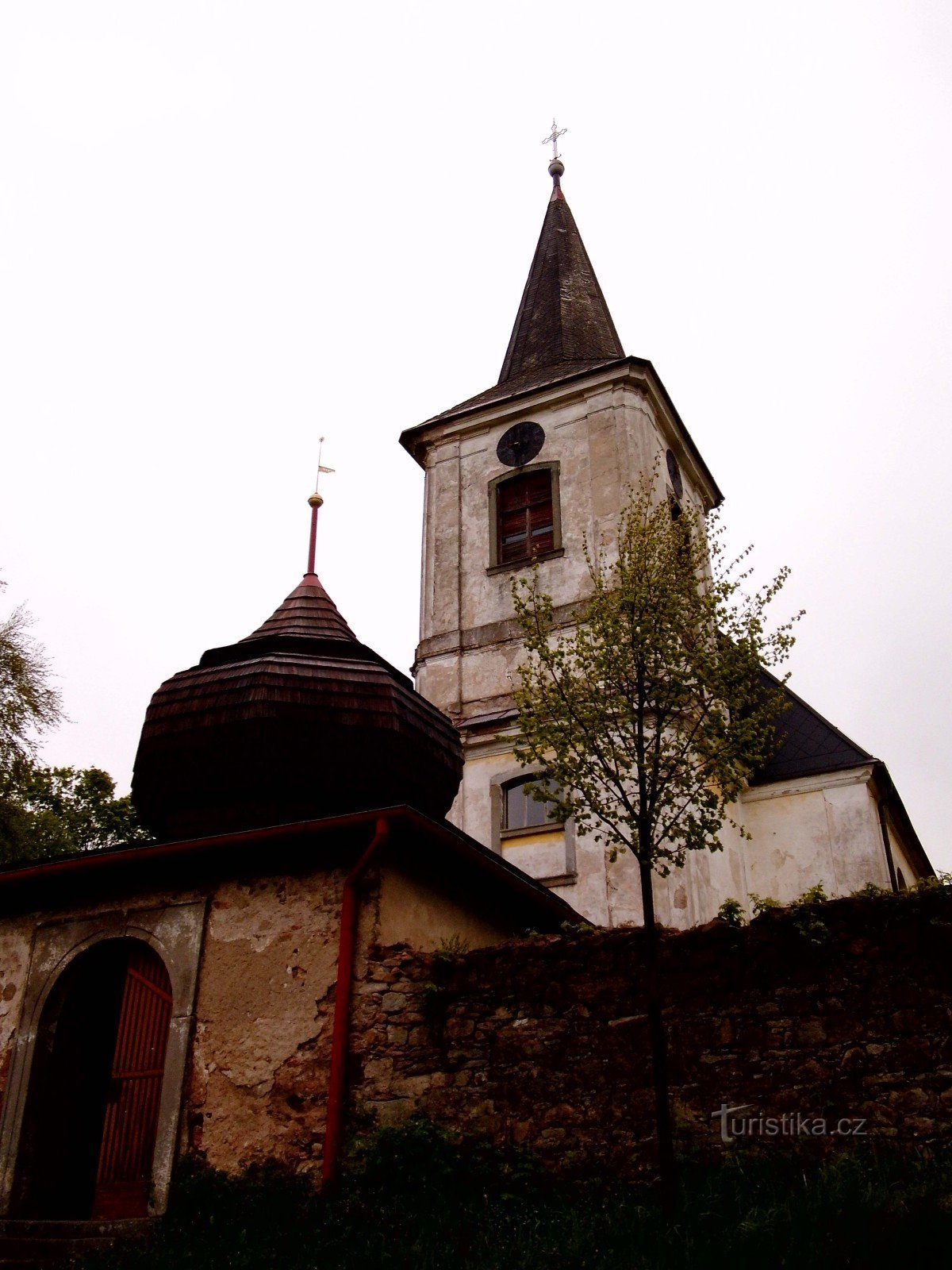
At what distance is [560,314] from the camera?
1014 inches

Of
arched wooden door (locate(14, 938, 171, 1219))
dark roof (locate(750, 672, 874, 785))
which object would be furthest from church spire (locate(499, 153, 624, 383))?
arched wooden door (locate(14, 938, 171, 1219))

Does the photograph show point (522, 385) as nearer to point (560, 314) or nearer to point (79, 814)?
point (560, 314)

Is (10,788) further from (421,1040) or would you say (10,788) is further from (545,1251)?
(545,1251)

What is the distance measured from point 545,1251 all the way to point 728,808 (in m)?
12.9

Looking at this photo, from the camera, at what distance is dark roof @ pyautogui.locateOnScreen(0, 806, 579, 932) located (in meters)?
9.84

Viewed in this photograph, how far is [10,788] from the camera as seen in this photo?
19.5 metres

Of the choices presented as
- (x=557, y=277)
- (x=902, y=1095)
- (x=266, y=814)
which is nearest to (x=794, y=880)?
(x=266, y=814)

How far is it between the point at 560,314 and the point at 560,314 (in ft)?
0.09

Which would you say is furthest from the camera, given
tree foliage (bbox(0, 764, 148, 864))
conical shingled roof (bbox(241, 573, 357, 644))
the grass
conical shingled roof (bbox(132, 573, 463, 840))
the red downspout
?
tree foliage (bbox(0, 764, 148, 864))

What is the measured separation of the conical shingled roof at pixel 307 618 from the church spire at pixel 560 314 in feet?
30.6

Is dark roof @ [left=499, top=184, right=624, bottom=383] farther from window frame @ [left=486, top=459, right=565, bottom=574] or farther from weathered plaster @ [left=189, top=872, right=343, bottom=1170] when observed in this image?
weathered plaster @ [left=189, top=872, right=343, bottom=1170]

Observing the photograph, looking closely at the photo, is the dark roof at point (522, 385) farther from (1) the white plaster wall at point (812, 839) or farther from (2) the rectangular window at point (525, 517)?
(1) the white plaster wall at point (812, 839)

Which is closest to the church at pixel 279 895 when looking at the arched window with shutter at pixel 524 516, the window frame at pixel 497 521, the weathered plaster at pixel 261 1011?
the weathered plaster at pixel 261 1011

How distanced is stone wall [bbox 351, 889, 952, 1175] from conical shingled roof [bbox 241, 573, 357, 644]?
18.3ft
